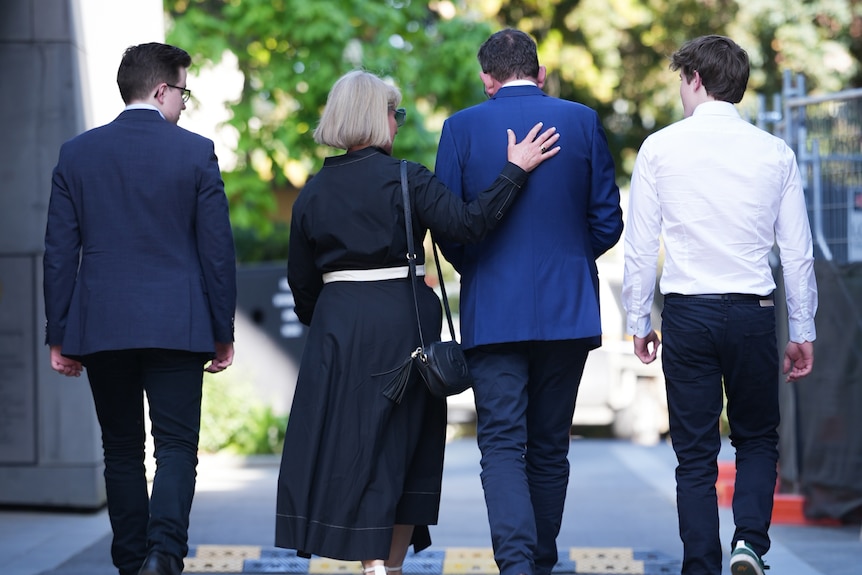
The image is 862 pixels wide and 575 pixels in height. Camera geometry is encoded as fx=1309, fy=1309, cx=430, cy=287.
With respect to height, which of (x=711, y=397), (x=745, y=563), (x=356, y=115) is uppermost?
(x=356, y=115)

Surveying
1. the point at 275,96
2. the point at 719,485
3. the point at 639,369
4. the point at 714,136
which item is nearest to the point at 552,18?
the point at 275,96

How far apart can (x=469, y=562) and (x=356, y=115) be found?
91.0 inches

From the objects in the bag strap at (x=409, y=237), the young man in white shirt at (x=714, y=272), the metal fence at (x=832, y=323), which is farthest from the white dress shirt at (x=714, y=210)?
the metal fence at (x=832, y=323)

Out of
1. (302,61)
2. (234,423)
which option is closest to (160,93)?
(234,423)

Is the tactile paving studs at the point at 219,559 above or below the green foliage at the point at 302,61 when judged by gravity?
below

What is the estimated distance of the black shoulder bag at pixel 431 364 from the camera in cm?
454

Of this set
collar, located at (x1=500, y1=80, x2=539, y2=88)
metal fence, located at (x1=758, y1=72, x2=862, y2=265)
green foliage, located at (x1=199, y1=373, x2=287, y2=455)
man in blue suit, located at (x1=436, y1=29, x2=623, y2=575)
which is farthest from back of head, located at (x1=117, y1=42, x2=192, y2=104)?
green foliage, located at (x1=199, y1=373, x2=287, y2=455)

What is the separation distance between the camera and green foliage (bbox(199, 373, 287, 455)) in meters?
11.4

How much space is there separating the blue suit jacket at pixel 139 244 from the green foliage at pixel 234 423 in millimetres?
6606

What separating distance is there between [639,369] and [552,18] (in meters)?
8.27

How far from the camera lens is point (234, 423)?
11.5 m

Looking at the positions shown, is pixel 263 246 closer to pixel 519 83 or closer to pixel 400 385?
pixel 519 83

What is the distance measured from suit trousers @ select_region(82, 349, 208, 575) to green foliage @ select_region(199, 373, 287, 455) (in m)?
6.46

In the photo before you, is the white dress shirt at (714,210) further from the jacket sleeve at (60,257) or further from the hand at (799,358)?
the jacket sleeve at (60,257)
